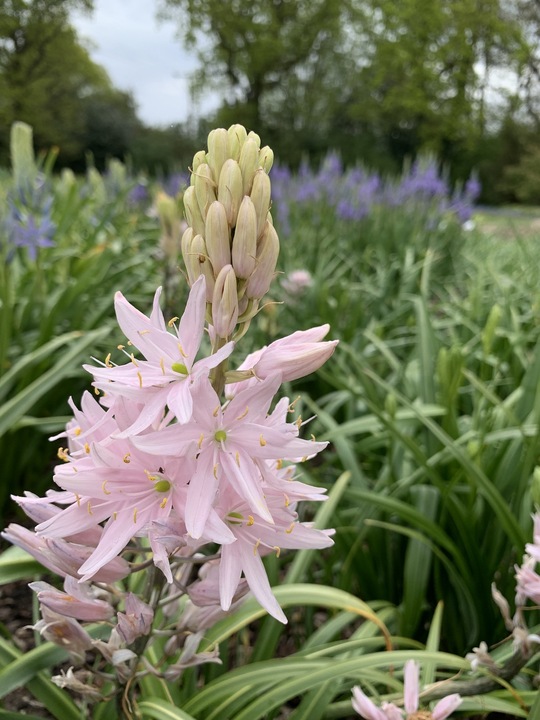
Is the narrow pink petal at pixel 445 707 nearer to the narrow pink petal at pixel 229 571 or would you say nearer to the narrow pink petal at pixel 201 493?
the narrow pink petal at pixel 229 571

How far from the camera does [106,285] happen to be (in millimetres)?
3414

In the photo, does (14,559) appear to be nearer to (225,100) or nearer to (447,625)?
(447,625)

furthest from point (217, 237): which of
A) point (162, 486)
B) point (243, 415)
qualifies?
point (162, 486)

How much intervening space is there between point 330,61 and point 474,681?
32.6 metres

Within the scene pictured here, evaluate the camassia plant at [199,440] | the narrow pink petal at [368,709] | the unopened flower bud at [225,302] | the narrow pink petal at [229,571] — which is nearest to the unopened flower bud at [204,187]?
the camassia plant at [199,440]

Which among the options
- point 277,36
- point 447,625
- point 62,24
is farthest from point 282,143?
point 447,625

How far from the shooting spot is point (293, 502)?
2.98 ft

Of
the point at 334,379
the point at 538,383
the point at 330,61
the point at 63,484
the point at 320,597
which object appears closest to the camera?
the point at 63,484

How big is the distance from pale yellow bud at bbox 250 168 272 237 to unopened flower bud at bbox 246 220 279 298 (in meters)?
0.01

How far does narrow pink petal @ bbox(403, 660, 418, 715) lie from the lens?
3.52ft

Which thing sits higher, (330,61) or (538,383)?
(330,61)

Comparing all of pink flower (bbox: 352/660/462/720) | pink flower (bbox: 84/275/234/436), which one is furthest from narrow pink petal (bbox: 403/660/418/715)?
pink flower (bbox: 84/275/234/436)

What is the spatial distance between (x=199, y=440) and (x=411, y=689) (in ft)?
2.26

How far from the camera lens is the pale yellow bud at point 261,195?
2.64 ft
